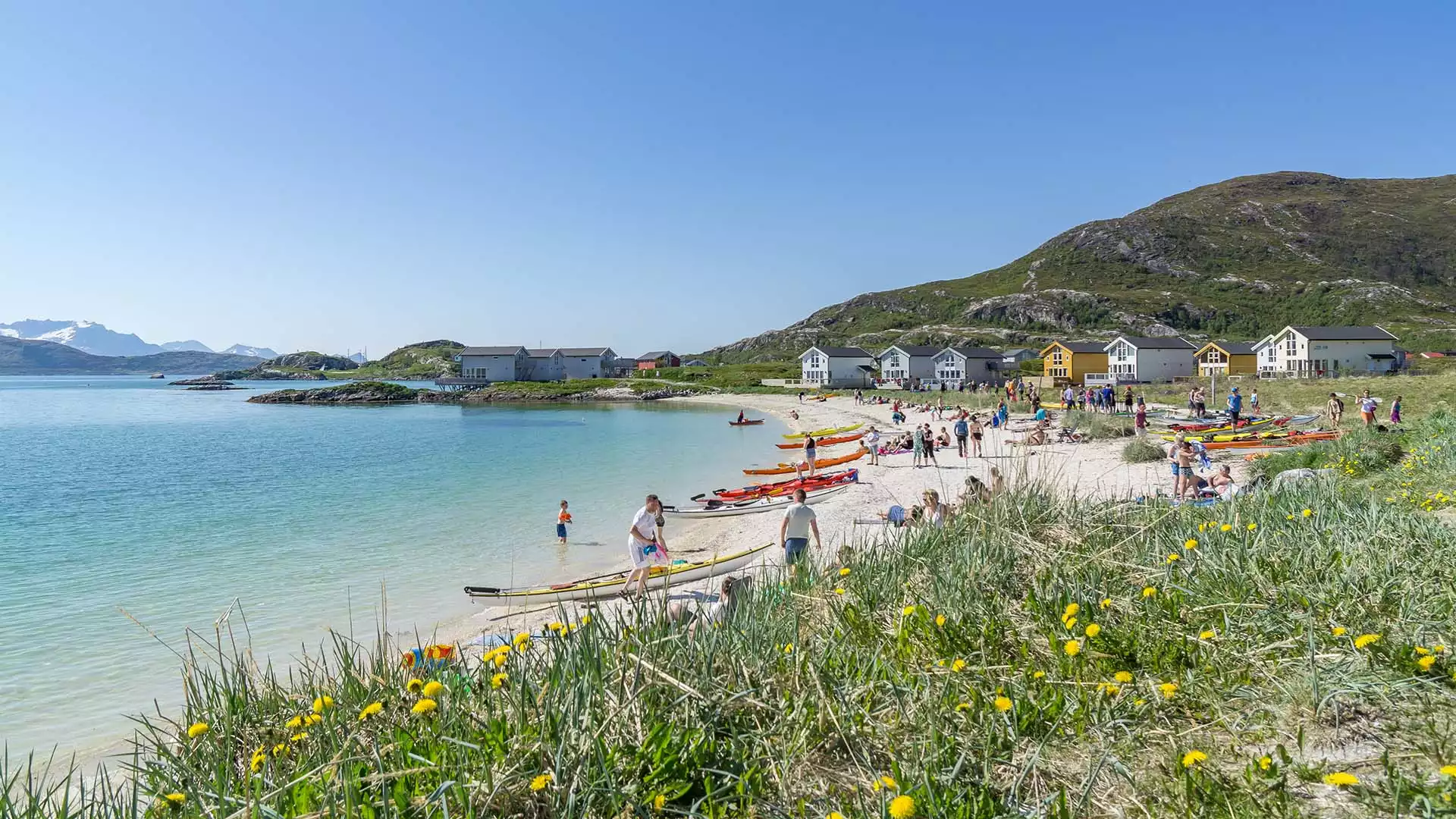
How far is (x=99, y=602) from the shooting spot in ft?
45.8

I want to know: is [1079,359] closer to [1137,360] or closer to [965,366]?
[1137,360]

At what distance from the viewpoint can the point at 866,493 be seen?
20.2 m

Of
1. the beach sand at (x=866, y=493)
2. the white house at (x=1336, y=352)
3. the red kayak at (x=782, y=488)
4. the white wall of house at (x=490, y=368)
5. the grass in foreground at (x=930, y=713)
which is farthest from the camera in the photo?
the white wall of house at (x=490, y=368)

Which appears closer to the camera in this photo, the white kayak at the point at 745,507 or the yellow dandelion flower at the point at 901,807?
the yellow dandelion flower at the point at 901,807

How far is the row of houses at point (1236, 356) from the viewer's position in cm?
5788

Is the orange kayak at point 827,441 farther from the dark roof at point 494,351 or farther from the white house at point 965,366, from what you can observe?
the dark roof at point 494,351

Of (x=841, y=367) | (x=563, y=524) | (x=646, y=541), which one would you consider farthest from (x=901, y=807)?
(x=841, y=367)

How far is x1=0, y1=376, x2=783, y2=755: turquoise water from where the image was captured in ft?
36.2

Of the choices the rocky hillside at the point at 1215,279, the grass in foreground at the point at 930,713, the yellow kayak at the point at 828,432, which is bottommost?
the yellow kayak at the point at 828,432

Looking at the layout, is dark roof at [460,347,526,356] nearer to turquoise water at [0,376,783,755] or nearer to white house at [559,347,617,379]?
white house at [559,347,617,379]

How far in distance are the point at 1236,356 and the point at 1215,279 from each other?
8328cm

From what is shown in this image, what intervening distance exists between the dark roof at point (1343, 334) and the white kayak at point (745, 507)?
2285 inches

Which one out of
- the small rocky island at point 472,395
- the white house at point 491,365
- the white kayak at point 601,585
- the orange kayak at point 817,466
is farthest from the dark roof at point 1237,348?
the white house at point 491,365

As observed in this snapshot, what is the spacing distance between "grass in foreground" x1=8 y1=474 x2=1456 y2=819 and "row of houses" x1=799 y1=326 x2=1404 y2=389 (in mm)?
66348
